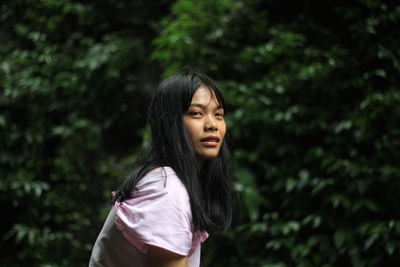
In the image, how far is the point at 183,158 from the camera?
4.67ft

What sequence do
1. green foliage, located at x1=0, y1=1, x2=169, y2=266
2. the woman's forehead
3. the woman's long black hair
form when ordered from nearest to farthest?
1. the woman's long black hair
2. the woman's forehead
3. green foliage, located at x1=0, y1=1, x2=169, y2=266

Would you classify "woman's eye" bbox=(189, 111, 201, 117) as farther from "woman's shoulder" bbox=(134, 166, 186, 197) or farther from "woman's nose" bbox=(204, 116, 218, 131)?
"woman's shoulder" bbox=(134, 166, 186, 197)

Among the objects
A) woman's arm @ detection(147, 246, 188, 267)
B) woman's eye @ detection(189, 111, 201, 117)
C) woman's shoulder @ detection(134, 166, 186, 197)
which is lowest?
woman's arm @ detection(147, 246, 188, 267)

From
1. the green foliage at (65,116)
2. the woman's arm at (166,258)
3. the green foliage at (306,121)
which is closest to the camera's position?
the woman's arm at (166,258)

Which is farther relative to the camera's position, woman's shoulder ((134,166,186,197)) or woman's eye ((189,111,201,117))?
woman's eye ((189,111,201,117))

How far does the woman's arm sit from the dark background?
1862mm

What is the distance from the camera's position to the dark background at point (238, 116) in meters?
3.05

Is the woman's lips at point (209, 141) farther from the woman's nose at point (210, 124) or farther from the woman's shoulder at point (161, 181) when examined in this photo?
the woman's shoulder at point (161, 181)

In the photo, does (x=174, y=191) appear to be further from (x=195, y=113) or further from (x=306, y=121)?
(x=306, y=121)

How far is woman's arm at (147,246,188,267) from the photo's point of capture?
3.99 feet

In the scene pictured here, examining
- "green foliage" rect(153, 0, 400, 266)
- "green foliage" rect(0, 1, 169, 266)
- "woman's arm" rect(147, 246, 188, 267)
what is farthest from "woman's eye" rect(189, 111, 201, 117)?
"green foliage" rect(0, 1, 169, 266)

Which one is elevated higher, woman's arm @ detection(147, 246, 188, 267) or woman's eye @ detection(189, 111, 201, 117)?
woman's eye @ detection(189, 111, 201, 117)

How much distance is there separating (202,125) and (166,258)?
0.46 meters

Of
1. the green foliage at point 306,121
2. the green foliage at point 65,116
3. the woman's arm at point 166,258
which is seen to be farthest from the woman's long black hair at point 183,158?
the green foliage at point 65,116
